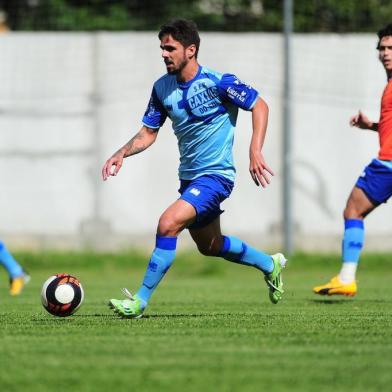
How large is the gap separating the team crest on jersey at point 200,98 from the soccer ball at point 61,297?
1532 mm

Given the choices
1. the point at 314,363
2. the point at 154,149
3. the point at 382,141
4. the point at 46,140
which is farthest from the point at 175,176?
the point at 314,363

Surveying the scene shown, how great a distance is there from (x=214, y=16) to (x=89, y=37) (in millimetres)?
2113

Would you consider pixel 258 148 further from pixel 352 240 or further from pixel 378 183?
pixel 352 240

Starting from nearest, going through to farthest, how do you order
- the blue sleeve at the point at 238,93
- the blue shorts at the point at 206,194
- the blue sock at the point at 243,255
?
the blue shorts at the point at 206,194 → the blue sleeve at the point at 238,93 → the blue sock at the point at 243,255

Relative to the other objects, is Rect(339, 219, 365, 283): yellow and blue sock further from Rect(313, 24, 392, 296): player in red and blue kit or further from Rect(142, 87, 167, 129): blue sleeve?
Rect(142, 87, 167, 129): blue sleeve

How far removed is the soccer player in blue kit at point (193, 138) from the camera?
7688 millimetres

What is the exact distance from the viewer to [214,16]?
59.4ft

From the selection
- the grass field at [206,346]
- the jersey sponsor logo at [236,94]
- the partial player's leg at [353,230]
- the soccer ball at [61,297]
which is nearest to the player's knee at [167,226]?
the grass field at [206,346]

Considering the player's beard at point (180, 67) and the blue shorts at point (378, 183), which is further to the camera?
the blue shorts at point (378, 183)

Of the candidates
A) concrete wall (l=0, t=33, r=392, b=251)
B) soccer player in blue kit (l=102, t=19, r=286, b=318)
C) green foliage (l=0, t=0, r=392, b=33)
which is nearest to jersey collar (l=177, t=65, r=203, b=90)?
soccer player in blue kit (l=102, t=19, r=286, b=318)

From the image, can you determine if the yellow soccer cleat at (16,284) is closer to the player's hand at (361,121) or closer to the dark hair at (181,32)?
the player's hand at (361,121)

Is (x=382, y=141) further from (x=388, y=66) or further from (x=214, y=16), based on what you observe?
(x=214, y=16)

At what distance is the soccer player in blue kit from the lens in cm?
769

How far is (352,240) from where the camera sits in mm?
9664
